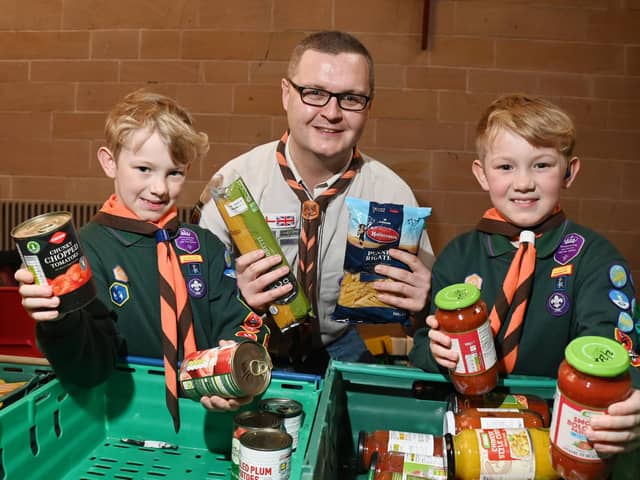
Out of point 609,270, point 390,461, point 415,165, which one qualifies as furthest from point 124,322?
point 415,165

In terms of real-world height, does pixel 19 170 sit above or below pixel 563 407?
above

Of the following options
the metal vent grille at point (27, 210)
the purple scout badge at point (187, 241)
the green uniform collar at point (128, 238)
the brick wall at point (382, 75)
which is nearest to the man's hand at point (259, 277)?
the purple scout badge at point (187, 241)

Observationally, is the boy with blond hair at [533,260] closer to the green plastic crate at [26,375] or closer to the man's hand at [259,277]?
the man's hand at [259,277]

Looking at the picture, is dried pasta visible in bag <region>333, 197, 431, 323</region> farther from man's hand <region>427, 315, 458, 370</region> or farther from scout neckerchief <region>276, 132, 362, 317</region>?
man's hand <region>427, 315, 458, 370</region>

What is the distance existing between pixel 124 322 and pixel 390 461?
2.38 feet

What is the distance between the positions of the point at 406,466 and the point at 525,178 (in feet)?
2.50

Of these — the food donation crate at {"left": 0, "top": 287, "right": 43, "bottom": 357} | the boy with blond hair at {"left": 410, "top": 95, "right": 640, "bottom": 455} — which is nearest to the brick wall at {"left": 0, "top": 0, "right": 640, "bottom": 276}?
the food donation crate at {"left": 0, "top": 287, "right": 43, "bottom": 357}

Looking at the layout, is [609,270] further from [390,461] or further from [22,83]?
[22,83]

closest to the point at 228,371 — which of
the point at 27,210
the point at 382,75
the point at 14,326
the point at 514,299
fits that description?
the point at 514,299

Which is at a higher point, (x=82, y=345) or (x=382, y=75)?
(x=382, y=75)

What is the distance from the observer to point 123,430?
4.69 feet

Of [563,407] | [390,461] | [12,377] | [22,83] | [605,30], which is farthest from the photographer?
[22,83]

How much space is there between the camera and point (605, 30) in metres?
3.50

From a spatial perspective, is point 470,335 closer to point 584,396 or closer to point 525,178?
point 584,396
